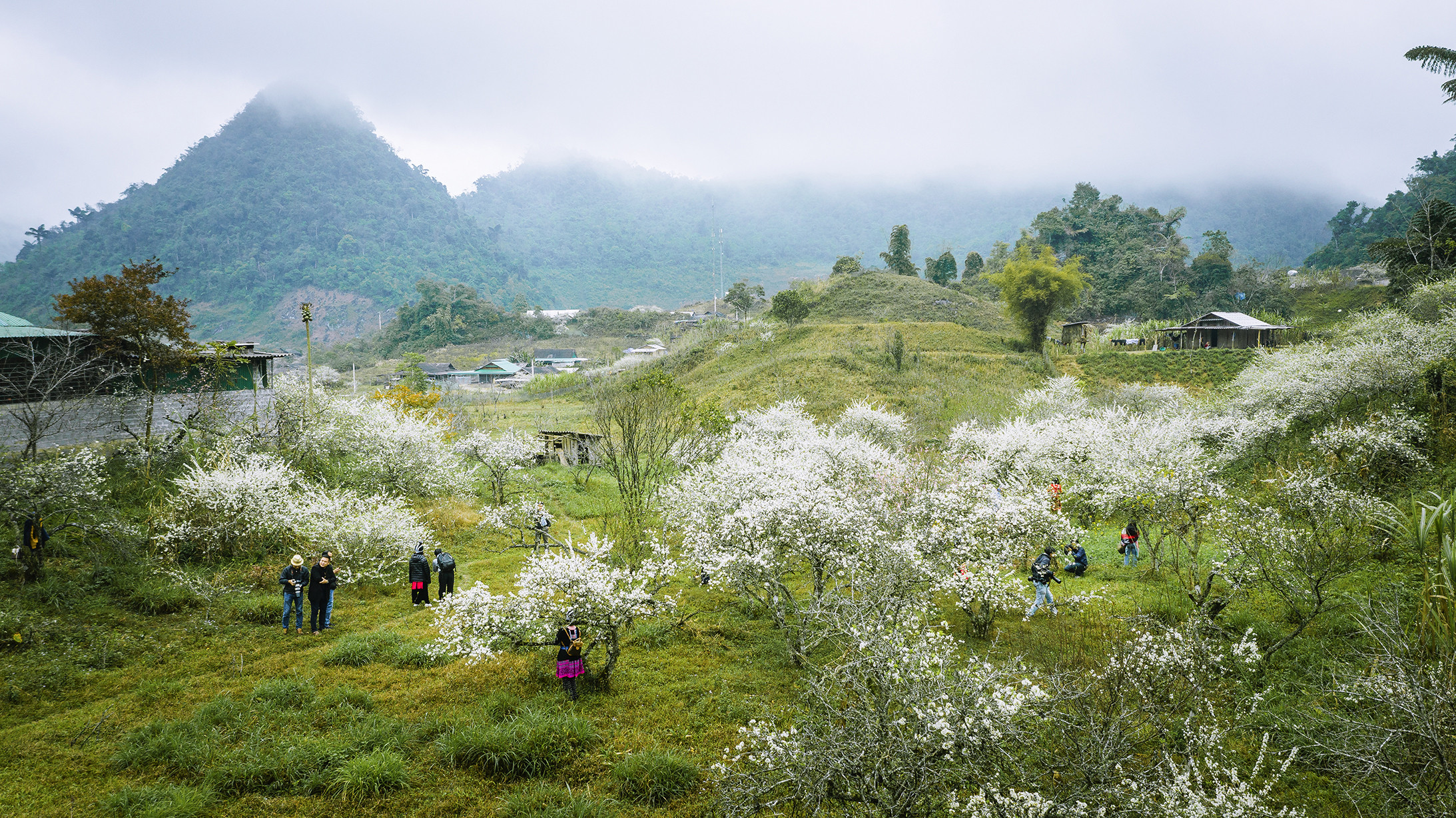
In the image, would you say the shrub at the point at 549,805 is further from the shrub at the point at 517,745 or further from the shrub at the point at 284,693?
the shrub at the point at 284,693

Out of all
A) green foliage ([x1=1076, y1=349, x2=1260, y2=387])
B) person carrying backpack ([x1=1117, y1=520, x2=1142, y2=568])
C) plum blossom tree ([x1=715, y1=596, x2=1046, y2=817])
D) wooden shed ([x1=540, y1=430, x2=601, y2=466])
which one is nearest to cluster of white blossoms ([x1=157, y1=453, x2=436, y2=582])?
plum blossom tree ([x1=715, y1=596, x2=1046, y2=817])

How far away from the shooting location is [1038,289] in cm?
5000

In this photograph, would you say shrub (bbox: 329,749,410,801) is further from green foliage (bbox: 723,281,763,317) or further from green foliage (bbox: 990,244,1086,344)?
green foliage (bbox: 723,281,763,317)

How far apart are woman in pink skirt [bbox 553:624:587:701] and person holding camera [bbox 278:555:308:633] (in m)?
5.90

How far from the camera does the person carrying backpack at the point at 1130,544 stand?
14750 mm

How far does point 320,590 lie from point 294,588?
0.39 meters

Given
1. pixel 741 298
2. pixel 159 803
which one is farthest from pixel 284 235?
pixel 159 803

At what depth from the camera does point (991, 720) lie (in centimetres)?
503

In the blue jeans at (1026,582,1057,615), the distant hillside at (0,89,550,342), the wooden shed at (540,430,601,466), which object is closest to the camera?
the blue jeans at (1026,582,1057,615)

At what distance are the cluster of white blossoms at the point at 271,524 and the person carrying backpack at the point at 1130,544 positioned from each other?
17.2 metres

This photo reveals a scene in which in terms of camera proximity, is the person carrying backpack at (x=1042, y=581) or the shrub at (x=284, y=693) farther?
the person carrying backpack at (x=1042, y=581)

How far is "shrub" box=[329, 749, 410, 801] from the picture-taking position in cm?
623

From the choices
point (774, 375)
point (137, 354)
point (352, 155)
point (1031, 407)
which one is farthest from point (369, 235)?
point (1031, 407)

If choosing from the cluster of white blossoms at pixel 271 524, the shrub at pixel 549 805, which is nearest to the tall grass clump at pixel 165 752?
the shrub at pixel 549 805
